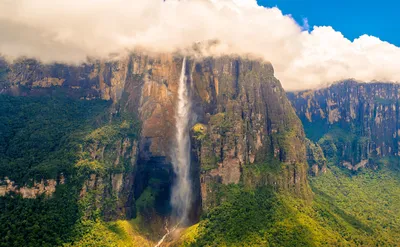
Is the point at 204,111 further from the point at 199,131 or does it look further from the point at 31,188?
the point at 31,188

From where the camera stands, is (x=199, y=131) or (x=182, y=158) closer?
(x=199, y=131)

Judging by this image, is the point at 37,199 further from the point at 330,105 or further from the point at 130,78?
the point at 330,105

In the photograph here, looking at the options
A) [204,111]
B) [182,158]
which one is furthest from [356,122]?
[182,158]

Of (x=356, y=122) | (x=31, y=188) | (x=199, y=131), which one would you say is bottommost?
(x=31, y=188)

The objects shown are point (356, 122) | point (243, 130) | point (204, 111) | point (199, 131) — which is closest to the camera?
point (243, 130)

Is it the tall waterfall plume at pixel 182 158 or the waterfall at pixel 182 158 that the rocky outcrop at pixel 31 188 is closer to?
the waterfall at pixel 182 158

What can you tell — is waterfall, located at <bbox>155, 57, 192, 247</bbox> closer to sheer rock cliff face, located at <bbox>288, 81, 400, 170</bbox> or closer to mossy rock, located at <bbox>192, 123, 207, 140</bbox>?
mossy rock, located at <bbox>192, 123, 207, 140</bbox>

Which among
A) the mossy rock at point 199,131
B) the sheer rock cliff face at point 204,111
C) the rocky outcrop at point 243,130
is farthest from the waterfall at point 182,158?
the mossy rock at point 199,131

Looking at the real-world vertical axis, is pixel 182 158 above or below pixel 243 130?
below
